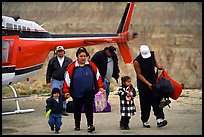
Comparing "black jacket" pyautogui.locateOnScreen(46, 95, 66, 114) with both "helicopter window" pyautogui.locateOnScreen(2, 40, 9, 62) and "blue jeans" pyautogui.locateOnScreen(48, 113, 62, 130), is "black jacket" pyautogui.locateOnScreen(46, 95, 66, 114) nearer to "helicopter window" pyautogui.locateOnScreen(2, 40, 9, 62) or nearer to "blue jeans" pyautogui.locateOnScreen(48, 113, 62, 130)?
"blue jeans" pyautogui.locateOnScreen(48, 113, 62, 130)

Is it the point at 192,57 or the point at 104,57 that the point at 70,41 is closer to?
the point at 104,57

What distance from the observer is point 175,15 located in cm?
5828

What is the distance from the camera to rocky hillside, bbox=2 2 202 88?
56.9 metres

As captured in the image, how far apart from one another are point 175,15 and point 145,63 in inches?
2020

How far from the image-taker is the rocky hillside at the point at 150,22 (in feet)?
187

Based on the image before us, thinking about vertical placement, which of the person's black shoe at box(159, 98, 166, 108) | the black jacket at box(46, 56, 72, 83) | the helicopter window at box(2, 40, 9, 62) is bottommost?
the person's black shoe at box(159, 98, 166, 108)

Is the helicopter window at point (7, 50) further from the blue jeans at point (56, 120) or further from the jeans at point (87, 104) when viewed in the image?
the jeans at point (87, 104)

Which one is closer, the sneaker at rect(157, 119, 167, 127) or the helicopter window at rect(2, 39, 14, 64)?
the sneaker at rect(157, 119, 167, 127)

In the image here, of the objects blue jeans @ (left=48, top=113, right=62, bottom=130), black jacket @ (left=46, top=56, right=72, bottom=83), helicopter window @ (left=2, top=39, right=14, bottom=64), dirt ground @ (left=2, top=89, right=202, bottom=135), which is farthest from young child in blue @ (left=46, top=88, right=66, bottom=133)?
black jacket @ (left=46, top=56, right=72, bottom=83)

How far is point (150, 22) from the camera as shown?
5819 cm

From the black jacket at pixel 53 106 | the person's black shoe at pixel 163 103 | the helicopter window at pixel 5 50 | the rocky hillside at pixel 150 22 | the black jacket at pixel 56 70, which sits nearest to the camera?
the black jacket at pixel 53 106

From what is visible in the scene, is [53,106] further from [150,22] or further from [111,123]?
[150,22]

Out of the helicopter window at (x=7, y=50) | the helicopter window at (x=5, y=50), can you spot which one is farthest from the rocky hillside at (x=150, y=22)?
the helicopter window at (x=5, y=50)

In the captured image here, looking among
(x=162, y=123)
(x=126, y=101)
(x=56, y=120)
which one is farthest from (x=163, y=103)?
(x=56, y=120)
